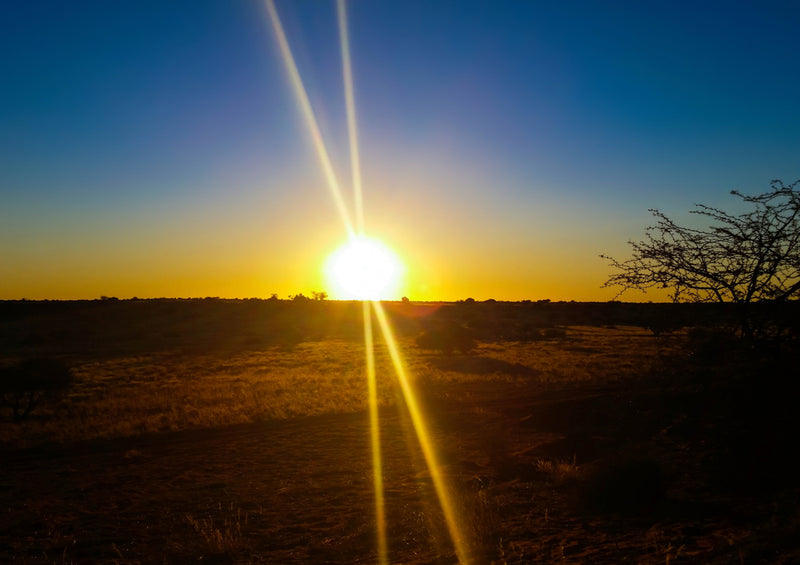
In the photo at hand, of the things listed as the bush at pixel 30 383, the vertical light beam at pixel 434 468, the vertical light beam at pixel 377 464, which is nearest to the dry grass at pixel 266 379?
the vertical light beam at pixel 377 464

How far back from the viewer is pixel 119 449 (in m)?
14.4

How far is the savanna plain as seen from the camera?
7273 mm

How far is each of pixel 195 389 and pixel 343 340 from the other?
31.5 meters

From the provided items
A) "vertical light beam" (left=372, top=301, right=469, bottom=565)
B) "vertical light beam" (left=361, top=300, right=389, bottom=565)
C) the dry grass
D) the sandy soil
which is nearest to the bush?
the dry grass

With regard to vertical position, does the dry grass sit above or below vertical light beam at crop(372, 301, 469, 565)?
A: below

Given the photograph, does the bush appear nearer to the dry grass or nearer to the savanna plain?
the savanna plain

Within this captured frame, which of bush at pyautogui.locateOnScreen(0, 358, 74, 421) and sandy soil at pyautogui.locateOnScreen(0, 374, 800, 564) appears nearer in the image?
sandy soil at pyautogui.locateOnScreen(0, 374, 800, 564)

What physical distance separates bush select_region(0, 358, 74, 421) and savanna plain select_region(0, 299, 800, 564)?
0.49 ft

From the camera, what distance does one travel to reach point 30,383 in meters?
22.3

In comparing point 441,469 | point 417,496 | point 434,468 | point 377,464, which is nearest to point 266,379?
point 377,464

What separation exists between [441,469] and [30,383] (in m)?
19.0

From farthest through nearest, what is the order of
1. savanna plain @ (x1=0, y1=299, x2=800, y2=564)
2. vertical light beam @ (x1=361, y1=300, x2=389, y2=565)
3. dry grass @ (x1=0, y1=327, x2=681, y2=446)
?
1. dry grass @ (x1=0, y1=327, x2=681, y2=446)
2. vertical light beam @ (x1=361, y1=300, x2=389, y2=565)
3. savanna plain @ (x1=0, y1=299, x2=800, y2=564)

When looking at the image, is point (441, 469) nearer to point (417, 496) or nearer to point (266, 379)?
point (417, 496)

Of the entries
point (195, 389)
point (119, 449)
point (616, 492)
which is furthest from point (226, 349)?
point (616, 492)
